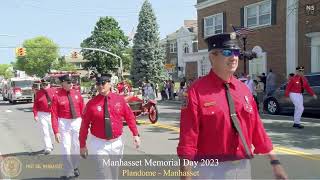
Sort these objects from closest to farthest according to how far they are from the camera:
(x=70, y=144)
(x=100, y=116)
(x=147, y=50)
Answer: (x=100, y=116) → (x=70, y=144) → (x=147, y=50)

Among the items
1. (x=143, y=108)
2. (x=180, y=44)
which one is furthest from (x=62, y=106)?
(x=180, y=44)

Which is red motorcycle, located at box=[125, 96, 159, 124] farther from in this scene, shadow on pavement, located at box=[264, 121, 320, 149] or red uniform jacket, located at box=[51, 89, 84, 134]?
red uniform jacket, located at box=[51, 89, 84, 134]

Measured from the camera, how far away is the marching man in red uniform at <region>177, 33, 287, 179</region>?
3.59 m

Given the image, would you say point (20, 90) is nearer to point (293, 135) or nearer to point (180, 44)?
point (293, 135)

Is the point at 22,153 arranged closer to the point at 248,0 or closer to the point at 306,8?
the point at 306,8

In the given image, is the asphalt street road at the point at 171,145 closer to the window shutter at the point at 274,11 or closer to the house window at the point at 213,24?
the window shutter at the point at 274,11

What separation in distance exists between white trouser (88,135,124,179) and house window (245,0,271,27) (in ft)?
74.4

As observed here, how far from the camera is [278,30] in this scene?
26.5 meters

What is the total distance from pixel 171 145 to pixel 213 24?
2228 cm

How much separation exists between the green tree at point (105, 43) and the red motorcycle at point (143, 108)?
55.5 meters

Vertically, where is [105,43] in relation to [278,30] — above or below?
above

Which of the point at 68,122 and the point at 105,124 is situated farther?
the point at 68,122

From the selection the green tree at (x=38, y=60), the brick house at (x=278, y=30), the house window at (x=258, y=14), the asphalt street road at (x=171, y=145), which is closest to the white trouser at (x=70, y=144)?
the asphalt street road at (x=171, y=145)

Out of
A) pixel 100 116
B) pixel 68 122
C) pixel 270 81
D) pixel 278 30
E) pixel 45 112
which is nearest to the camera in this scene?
pixel 100 116
